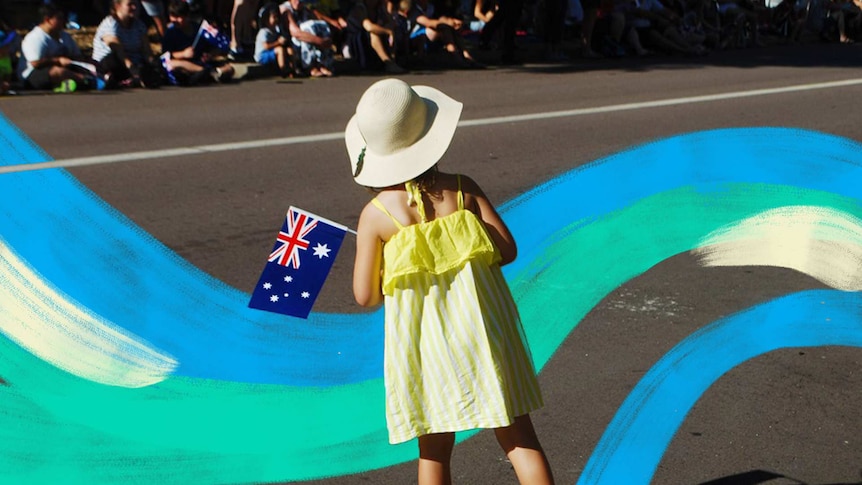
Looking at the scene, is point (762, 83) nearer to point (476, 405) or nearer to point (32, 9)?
point (32, 9)

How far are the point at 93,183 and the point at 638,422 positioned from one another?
554 centimetres

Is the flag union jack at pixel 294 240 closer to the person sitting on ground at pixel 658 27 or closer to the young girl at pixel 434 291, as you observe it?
the young girl at pixel 434 291

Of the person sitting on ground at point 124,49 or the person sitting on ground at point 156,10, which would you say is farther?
the person sitting on ground at point 156,10

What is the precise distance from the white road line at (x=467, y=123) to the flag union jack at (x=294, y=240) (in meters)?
2.61

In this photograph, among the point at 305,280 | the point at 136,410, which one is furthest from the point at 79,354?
the point at 305,280

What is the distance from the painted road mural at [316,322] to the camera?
4.16m

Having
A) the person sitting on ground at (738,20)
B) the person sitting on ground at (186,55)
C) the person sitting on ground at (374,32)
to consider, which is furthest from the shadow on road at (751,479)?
the person sitting on ground at (738,20)

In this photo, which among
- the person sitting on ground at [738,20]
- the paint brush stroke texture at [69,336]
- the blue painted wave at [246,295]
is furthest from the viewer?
the person sitting on ground at [738,20]

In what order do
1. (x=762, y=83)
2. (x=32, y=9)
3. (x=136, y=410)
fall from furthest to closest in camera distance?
(x=32, y=9), (x=762, y=83), (x=136, y=410)

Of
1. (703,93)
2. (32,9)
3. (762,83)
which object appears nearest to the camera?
(703,93)

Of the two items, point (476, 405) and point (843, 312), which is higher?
point (476, 405)

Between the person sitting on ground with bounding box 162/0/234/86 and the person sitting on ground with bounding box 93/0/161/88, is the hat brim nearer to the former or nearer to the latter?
the person sitting on ground with bounding box 93/0/161/88

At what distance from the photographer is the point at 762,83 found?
15.4 m

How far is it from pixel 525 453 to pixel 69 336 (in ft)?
7.35
